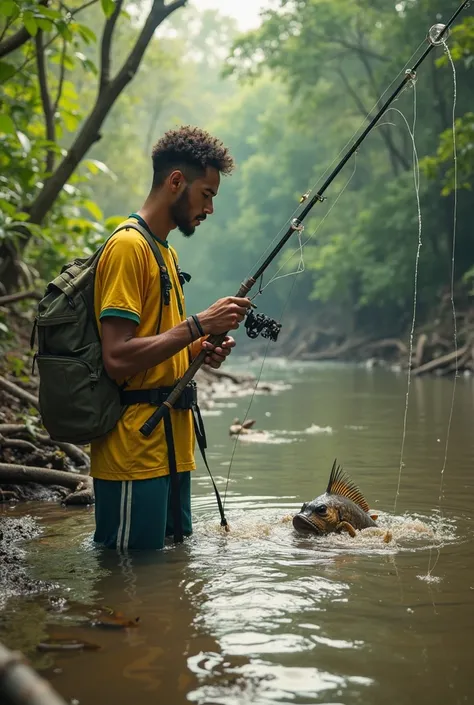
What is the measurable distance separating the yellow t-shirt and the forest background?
6.16 ft

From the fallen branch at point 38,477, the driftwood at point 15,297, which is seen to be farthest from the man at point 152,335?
the driftwood at point 15,297

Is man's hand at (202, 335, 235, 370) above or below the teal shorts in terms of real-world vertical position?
above

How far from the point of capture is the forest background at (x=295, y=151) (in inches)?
439

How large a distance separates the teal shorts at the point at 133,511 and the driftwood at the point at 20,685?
2.43 metres

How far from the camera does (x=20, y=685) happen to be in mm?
2373

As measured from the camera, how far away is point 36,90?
1272 centimetres

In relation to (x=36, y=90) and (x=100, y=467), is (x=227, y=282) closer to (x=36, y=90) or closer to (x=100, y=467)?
(x=36, y=90)

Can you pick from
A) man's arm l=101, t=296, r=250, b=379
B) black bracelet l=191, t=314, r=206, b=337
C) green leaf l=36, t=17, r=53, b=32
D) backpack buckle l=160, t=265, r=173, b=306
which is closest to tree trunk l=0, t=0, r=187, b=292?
green leaf l=36, t=17, r=53, b=32

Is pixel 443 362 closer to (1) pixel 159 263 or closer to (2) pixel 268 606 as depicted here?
(1) pixel 159 263

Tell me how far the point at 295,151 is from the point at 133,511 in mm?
50190

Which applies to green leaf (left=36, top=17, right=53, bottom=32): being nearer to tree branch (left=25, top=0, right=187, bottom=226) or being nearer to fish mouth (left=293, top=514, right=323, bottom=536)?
fish mouth (left=293, top=514, right=323, bottom=536)

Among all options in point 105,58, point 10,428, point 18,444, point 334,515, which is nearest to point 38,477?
point 18,444

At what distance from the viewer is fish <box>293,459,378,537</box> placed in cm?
580

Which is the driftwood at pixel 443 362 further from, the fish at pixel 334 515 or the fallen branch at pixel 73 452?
the fish at pixel 334 515
